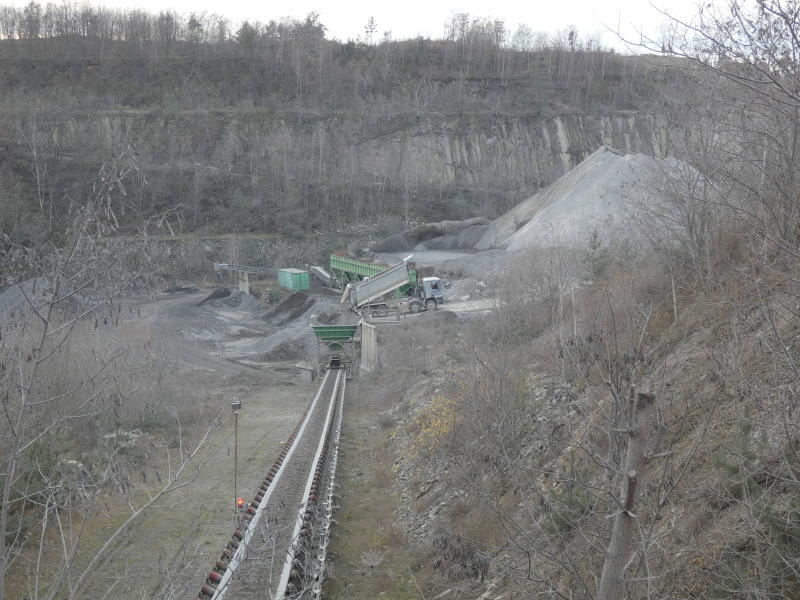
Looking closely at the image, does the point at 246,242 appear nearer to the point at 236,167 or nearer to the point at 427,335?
the point at 236,167

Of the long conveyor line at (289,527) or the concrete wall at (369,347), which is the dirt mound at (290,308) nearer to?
the concrete wall at (369,347)

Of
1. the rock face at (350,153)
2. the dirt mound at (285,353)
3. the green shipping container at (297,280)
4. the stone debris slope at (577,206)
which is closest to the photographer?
the stone debris slope at (577,206)

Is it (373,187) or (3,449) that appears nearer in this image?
(3,449)

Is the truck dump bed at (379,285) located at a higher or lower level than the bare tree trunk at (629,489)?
lower

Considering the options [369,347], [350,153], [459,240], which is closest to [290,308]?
[459,240]

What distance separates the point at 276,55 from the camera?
92.3m

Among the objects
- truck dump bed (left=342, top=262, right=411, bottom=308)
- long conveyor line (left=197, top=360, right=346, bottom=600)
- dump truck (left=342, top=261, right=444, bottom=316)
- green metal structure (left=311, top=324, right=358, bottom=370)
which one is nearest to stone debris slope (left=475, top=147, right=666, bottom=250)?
dump truck (left=342, top=261, right=444, bottom=316)

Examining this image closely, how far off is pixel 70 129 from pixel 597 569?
77.0 meters

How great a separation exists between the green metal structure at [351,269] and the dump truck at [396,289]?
3.28 m

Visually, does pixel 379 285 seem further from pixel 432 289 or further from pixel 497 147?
pixel 497 147

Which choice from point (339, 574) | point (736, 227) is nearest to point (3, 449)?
point (339, 574)

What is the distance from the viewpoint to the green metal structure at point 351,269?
1538 inches

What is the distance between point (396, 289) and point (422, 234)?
67.3ft

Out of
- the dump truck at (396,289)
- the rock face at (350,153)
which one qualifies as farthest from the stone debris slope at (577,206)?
the rock face at (350,153)
